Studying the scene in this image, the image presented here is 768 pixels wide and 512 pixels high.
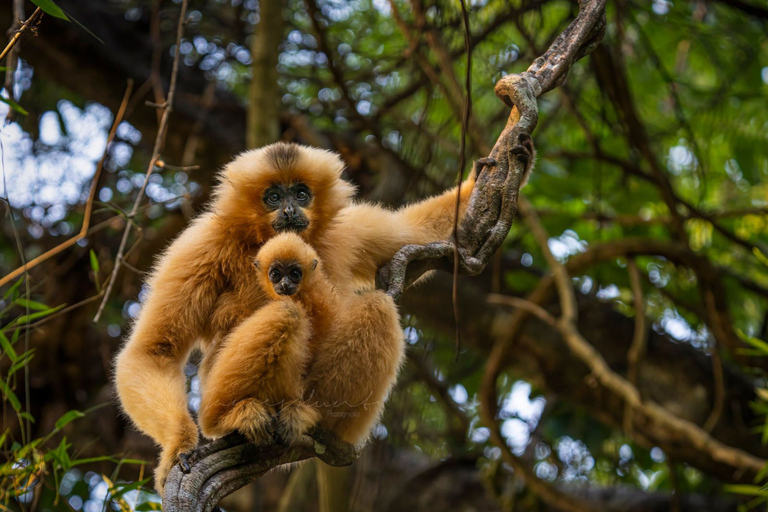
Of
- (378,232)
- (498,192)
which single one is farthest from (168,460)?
(498,192)

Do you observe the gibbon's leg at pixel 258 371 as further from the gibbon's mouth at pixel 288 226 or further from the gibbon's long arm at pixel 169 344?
the gibbon's mouth at pixel 288 226

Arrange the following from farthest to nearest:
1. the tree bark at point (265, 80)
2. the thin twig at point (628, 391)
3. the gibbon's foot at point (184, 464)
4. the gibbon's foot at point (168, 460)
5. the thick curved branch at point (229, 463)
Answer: the tree bark at point (265, 80)
the thin twig at point (628, 391)
the gibbon's foot at point (168, 460)
the gibbon's foot at point (184, 464)
the thick curved branch at point (229, 463)

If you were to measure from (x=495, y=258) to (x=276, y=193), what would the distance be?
102 inches

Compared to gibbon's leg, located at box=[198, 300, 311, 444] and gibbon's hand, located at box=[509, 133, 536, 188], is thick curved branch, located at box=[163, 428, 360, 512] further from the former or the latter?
gibbon's hand, located at box=[509, 133, 536, 188]

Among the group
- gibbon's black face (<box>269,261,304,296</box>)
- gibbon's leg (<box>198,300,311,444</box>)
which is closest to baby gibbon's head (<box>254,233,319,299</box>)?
gibbon's black face (<box>269,261,304,296</box>)

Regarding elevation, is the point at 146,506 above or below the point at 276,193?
below

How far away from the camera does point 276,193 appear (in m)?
3.05

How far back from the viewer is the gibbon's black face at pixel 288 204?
295 cm

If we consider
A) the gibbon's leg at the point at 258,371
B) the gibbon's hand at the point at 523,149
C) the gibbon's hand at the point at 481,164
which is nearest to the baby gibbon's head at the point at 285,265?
the gibbon's leg at the point at 258,371

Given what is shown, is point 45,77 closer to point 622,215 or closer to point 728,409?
point 622,215

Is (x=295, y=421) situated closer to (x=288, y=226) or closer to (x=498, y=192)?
(x=288, y=226)

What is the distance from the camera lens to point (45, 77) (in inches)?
221

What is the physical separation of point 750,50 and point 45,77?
5.64 m

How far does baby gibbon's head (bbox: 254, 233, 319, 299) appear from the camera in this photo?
255cm
